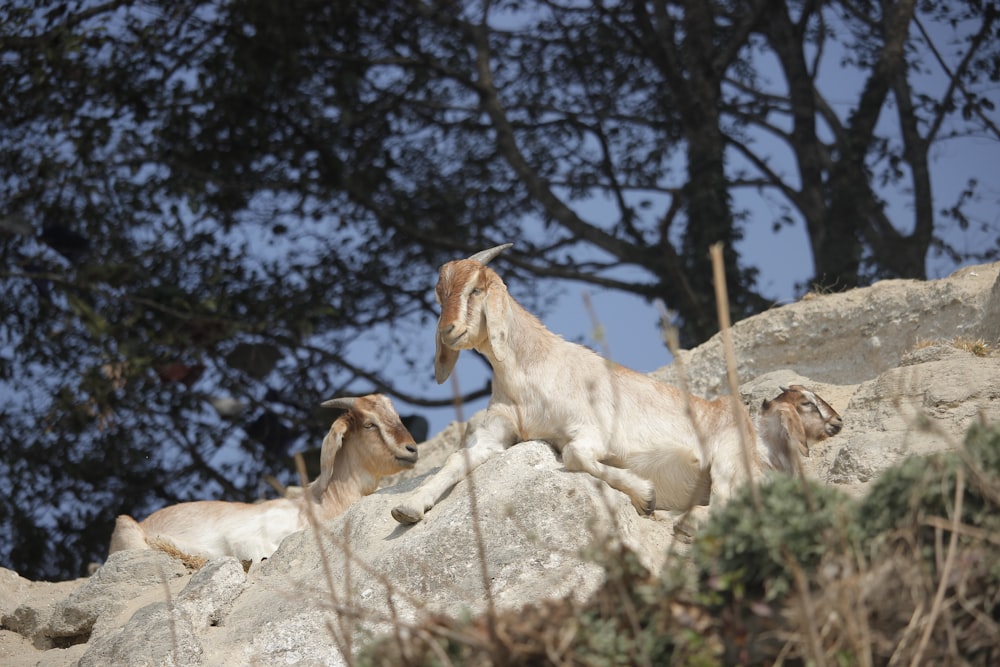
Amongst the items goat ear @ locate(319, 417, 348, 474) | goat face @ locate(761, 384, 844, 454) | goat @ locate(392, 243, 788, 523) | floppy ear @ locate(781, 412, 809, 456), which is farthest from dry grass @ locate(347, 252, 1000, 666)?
goat ear @ locate(319, 417, 348, 474)

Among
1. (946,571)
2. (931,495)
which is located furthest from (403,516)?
(946,571)

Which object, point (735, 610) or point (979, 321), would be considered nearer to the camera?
point (735, 610)

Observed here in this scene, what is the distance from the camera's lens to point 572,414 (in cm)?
805

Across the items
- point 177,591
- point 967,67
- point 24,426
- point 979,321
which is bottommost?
point 177,591

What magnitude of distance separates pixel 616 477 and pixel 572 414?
53 centimetres

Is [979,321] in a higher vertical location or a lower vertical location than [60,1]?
lower

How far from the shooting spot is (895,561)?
435 centimetres

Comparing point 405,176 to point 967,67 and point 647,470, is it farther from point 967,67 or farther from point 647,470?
point 647,470

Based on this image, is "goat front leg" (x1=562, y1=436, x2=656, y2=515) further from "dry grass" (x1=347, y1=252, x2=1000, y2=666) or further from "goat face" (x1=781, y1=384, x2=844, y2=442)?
"dry grass" (x1=347, y1=252, x2=1000, y2=666)

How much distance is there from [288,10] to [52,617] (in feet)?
33.2

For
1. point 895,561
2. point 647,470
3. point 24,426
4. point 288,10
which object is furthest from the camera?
point 288,10

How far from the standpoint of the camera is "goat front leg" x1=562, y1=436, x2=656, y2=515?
7.66 metres

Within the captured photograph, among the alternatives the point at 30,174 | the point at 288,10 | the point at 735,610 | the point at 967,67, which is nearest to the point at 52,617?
the point at 735,610

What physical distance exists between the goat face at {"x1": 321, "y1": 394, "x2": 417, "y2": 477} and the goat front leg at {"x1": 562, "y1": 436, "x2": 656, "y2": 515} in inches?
102
